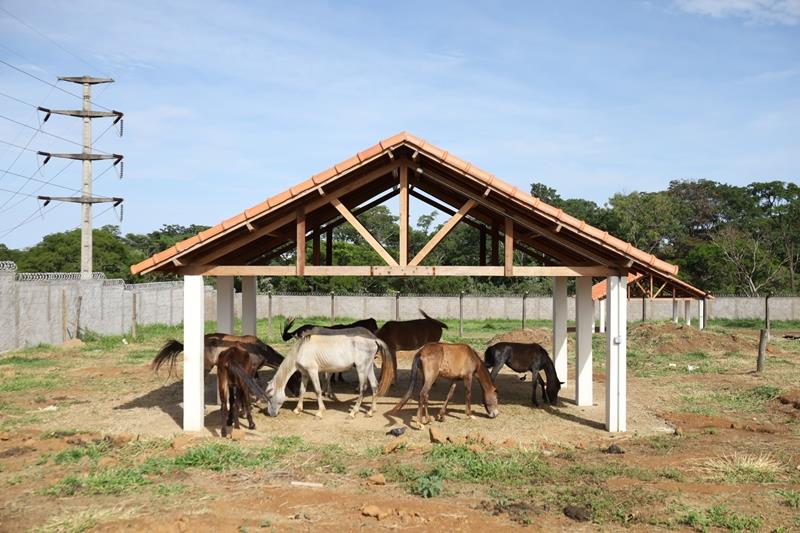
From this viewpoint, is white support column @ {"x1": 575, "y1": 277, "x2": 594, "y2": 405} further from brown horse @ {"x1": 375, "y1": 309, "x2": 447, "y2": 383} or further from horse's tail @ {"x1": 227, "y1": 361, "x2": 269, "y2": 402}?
horse's tail @ {"x1": 227, "y1": 361, "x2": 269, "y2": 402}

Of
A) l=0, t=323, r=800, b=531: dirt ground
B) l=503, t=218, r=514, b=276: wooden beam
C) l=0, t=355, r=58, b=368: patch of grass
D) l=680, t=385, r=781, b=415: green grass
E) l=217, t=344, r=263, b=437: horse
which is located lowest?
l=680, t=385, r=781, b=415: green grass

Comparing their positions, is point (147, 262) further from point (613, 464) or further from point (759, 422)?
point (759, 422)

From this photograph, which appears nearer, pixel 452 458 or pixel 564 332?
pixel 452 458

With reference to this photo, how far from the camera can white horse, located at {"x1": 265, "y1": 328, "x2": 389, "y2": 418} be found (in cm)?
1198

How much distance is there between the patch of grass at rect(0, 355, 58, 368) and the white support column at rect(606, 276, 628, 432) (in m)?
15.6

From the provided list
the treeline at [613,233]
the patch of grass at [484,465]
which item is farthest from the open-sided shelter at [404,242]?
the treeline at [613,233]

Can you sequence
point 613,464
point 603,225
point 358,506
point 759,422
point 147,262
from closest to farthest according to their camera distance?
point 358,506, point 613,464, point 147,262, point 759,422, point 603,225

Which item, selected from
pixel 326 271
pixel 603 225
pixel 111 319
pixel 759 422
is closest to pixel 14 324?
pixel 111 319

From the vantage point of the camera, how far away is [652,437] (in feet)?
34.5

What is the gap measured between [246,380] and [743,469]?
7052 mm

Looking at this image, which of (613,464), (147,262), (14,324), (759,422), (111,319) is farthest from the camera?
(111,319)

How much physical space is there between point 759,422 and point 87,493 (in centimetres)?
1082

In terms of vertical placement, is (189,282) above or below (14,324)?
above

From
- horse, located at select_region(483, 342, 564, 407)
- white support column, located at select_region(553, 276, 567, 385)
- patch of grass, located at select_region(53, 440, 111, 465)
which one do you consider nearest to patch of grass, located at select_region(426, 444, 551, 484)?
horse, located at select_region(483, 342, 564, 407)
